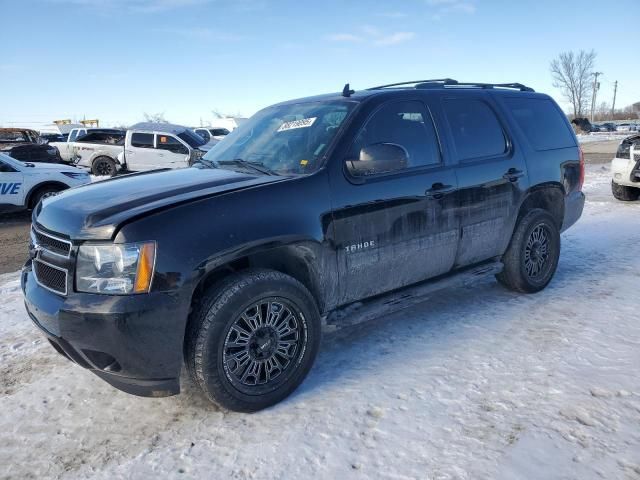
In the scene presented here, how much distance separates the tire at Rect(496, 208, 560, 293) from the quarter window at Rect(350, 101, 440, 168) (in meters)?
1.25

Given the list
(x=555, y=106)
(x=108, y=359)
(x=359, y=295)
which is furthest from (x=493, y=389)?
(x=555, y=106)

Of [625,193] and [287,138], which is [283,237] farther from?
[625,193]

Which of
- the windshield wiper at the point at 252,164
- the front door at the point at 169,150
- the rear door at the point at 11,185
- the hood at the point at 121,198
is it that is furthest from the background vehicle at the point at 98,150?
the hood at the point at 121,198

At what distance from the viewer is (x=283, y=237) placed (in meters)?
2.88

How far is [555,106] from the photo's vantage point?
16.3ft

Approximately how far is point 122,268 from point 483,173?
284cm

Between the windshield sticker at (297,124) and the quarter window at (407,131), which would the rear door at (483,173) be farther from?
the windshield sticker at (297,124)

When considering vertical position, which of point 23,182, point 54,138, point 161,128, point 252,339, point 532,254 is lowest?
point 252,339

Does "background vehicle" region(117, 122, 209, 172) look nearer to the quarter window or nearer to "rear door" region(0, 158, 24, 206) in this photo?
"rear door" region(0, 158, 24, 206)

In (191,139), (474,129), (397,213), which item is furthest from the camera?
(191,139)

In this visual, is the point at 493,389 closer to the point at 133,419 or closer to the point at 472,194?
the point at 472,194

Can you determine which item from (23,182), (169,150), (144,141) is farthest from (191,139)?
(23,182)

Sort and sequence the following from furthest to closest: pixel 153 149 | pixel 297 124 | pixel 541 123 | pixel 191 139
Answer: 1. pixel 191 139
2. pixel 153 149
3. pixel 541 123
4. pixel 297 124

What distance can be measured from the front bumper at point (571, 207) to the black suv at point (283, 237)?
1.66ft
